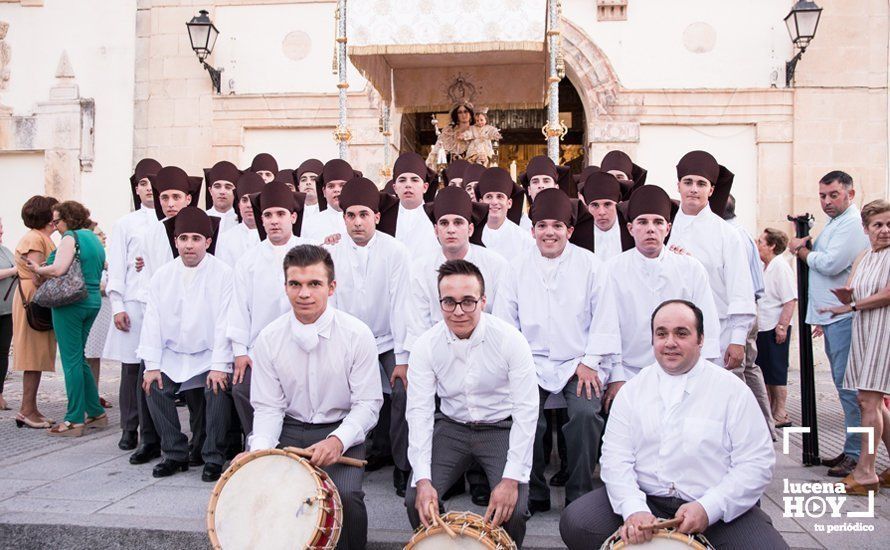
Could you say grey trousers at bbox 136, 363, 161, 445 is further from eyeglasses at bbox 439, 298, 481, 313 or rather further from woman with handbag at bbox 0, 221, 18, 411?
eyeglasses at bbox 439, 298, 481, 313

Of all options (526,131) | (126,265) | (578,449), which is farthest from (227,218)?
(526,131)

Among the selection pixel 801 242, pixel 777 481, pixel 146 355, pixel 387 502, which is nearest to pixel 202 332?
pixel 146 355

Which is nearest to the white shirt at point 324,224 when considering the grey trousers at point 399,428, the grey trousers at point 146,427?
the grey trousers at point 146,427

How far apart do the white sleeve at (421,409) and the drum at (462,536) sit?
1.42 feet

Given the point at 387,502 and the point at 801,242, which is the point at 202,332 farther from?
the point at 801,242

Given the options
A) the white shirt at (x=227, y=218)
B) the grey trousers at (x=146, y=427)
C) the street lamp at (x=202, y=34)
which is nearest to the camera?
the grey trousers at (x=146, y=427)

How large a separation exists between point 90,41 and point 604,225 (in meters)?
9.87

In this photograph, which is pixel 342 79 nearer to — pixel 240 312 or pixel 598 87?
pixel 240 312

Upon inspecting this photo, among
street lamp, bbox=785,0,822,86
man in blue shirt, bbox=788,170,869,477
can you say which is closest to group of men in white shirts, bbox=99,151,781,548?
man in blue shirt, bbox=788,170,869,477

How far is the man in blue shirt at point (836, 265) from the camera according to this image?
5.52m

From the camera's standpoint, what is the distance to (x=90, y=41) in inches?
489

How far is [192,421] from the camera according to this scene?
560cm

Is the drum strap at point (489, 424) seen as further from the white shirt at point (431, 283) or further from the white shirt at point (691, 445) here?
the white shirt at point (431, 283)

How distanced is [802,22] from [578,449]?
8553 mm
